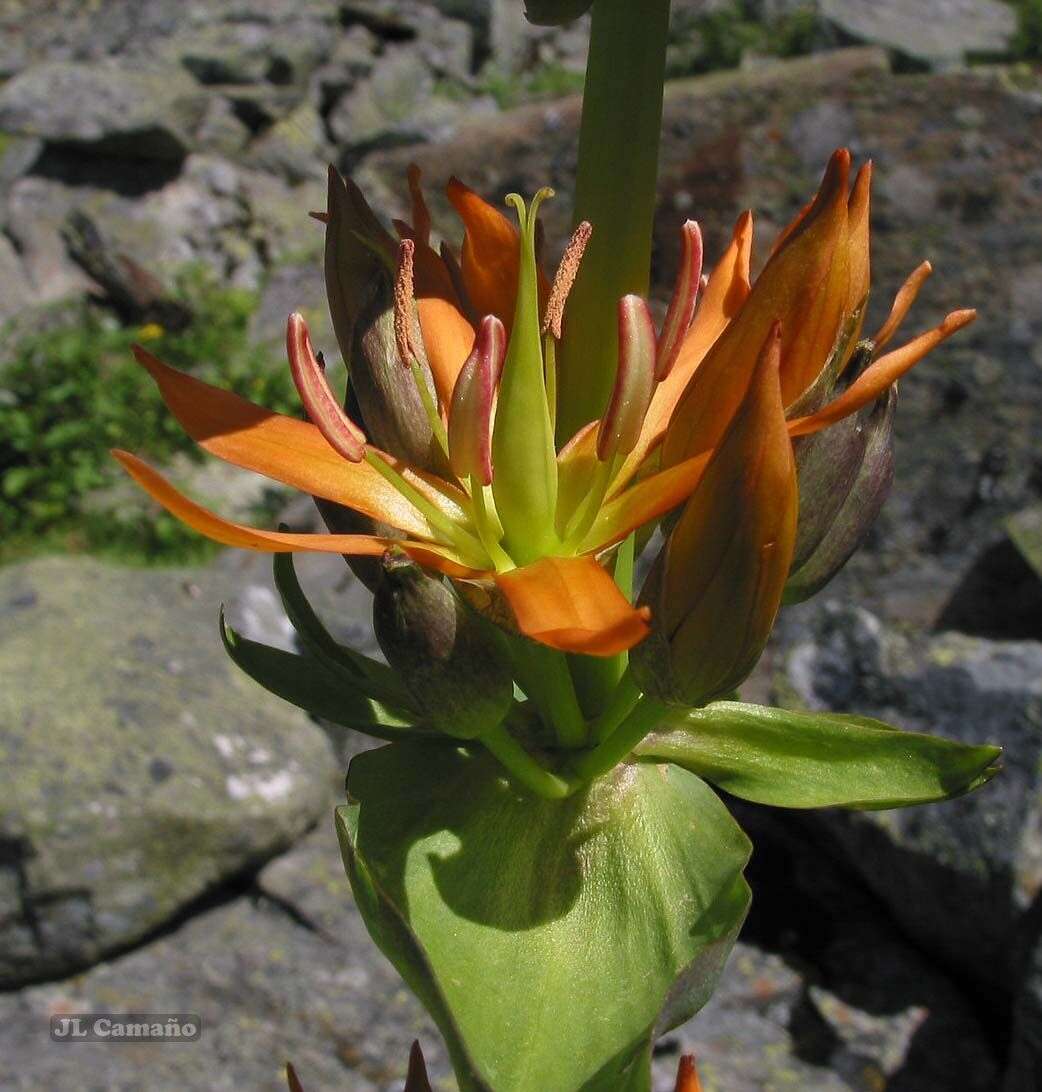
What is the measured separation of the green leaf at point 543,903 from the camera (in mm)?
764

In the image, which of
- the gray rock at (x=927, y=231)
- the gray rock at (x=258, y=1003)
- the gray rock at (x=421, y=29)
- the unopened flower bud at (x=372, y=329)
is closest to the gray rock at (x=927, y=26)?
the gray rock at (x=421, y=29)

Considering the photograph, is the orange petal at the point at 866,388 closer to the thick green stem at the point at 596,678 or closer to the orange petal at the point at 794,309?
the orange petal at the point at 794,309

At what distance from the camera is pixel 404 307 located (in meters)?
0.80

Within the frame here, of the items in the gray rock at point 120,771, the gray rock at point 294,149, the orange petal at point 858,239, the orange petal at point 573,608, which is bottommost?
the gray rock at point 120,771

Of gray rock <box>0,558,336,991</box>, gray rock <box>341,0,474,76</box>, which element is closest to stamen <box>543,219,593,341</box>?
gray rock <box>0,558,336,991</box>

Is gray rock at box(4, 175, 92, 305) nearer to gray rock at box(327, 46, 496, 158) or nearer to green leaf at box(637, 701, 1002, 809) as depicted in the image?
gray rock at box(327, 46, 496, 158)

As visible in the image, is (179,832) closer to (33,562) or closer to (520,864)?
(33,562)

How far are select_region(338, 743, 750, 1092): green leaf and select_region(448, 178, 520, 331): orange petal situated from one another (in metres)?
0.33

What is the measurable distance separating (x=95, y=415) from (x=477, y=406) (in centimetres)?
479

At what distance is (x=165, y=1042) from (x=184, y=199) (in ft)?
16.2

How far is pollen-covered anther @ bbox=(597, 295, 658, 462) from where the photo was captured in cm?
73

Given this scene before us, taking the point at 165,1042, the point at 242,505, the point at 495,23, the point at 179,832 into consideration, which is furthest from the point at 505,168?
the point at 495,23

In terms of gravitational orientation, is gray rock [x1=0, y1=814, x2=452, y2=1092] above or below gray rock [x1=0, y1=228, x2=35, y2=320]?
below

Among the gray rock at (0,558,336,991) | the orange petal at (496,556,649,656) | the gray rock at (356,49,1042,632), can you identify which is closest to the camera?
the orange petal at (496,556,649,656)
